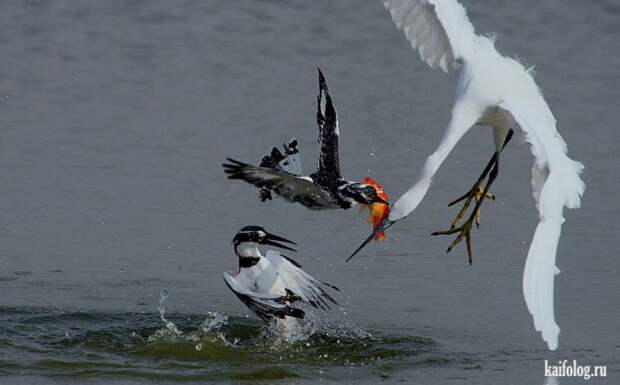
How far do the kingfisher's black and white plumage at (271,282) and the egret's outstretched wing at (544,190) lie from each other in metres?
1.81

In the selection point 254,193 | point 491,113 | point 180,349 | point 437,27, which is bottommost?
point 180,349

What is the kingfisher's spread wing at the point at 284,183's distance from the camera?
862 cm

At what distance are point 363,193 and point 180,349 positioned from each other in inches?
58.8

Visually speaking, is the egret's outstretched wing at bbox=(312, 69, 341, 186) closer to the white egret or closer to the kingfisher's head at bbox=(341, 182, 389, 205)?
the kingfisher's head at bbox=(341, 182, 389, 205)

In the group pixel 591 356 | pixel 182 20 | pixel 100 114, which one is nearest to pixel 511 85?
pixel 591 356

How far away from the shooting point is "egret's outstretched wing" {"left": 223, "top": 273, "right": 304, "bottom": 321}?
30.4 ft

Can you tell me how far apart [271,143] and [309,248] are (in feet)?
6.42

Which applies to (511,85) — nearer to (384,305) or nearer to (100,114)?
(384,305)

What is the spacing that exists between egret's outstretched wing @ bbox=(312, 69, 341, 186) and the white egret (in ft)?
2.35

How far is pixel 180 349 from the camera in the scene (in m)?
8.80

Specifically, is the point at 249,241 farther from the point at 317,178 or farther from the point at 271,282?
the point at 317,178

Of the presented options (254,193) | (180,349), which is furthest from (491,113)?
(254,193)

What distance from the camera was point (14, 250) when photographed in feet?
34.6

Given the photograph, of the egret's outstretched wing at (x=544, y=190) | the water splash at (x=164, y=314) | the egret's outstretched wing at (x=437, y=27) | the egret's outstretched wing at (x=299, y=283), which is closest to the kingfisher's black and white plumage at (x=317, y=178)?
the egret's outstretched wing at (x=299, y=283)
